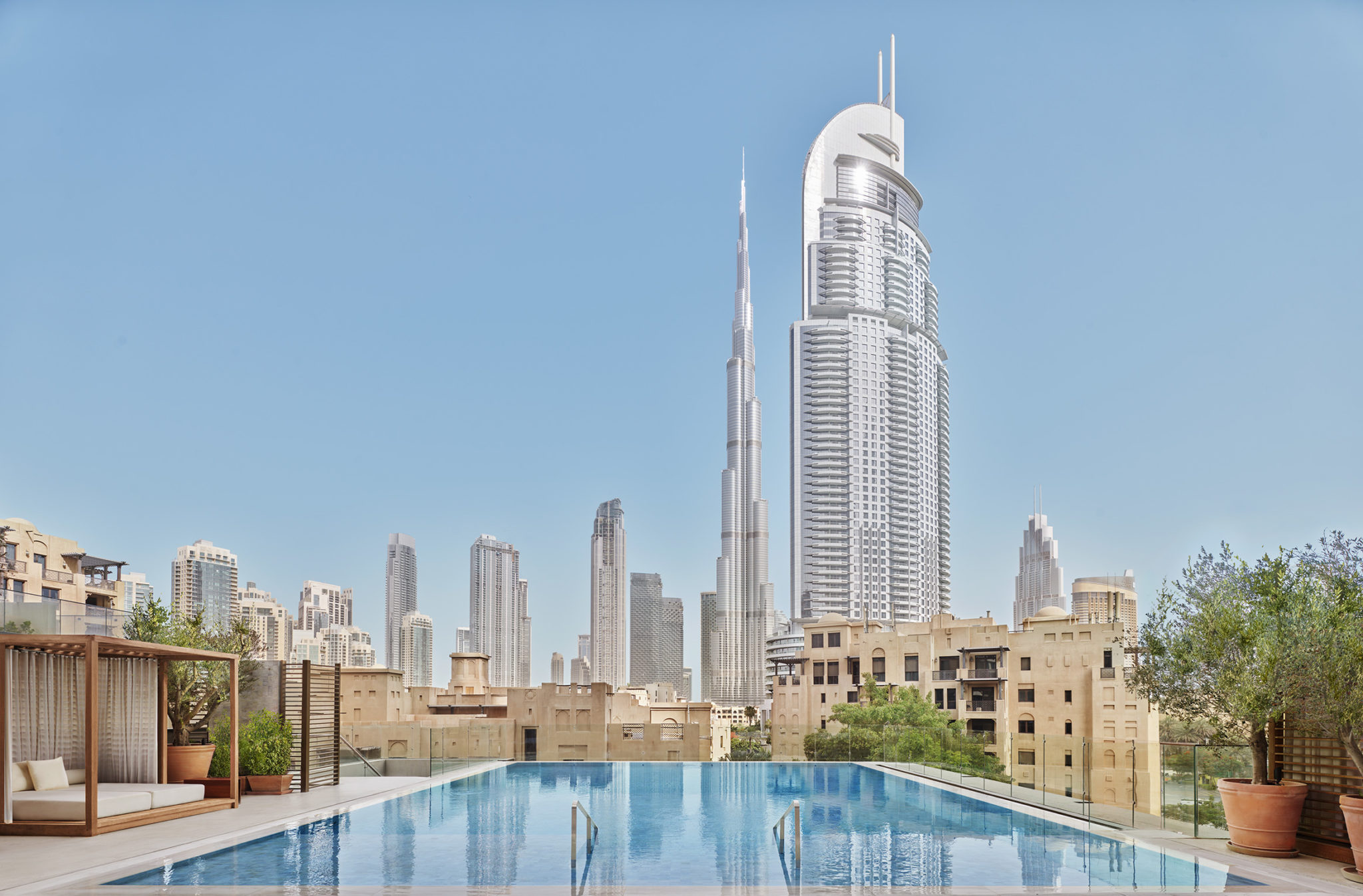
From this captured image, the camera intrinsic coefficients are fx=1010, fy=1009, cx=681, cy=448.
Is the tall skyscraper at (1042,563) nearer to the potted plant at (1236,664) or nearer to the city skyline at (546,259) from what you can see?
the city skyline at (546,259)

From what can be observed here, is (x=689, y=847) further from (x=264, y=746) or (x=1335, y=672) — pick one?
(x=264, y=746)

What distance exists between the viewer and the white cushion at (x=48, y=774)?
35.1 ft

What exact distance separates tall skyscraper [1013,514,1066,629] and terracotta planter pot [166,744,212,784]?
18137cm

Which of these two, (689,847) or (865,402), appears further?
(865,402)

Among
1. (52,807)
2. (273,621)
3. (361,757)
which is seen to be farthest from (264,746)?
(273,621)

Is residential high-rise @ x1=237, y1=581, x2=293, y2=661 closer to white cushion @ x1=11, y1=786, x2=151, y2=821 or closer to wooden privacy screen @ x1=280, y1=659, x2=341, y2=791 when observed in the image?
wooden privacy screen @ x1=280, y1=659, x2=341, y2=791

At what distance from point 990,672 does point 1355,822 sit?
57435 mm

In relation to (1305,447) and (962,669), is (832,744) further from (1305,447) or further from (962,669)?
(1305,447)

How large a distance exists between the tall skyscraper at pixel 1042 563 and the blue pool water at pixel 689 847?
178 metres

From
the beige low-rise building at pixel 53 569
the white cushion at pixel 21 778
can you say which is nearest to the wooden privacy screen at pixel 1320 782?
the white cushion at pixel 21 778

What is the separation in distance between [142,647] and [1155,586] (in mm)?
10618

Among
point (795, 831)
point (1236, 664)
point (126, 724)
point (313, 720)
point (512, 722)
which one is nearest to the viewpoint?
point (1236, 664)

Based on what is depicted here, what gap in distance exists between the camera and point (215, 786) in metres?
12.6

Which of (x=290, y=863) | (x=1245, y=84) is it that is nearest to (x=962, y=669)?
(x=1245, y=84)
